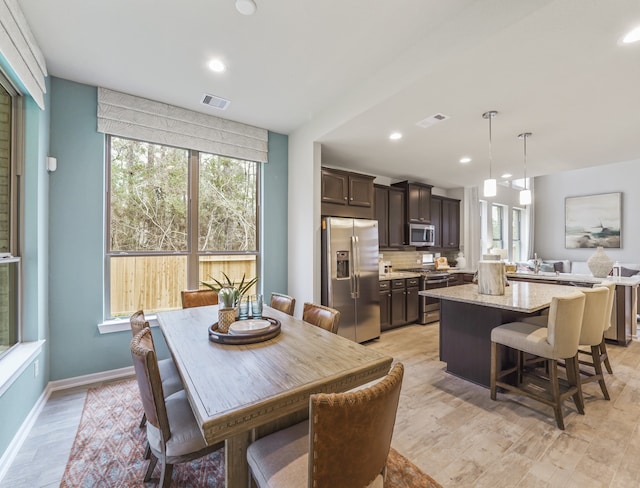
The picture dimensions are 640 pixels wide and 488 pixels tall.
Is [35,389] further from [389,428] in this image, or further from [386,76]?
[386,76]

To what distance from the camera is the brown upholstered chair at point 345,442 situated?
897 mm

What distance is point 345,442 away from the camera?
0.93 m

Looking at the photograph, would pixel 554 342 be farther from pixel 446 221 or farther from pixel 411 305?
pixel 446 221

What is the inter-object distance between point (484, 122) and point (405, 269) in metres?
3.28

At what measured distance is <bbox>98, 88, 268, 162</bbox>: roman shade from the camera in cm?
305

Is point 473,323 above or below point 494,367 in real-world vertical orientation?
above

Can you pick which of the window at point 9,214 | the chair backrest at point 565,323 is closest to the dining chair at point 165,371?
the window at point 9,214

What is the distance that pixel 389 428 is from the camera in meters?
1.09

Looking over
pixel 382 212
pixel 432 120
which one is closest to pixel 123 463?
pixel 432 120

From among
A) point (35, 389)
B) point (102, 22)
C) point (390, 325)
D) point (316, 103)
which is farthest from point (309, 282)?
point (102, 22)

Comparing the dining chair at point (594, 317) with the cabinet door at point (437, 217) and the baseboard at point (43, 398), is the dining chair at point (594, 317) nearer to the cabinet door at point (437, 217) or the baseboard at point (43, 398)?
the cabinet door at point (437, 217)

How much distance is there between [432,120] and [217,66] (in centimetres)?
218

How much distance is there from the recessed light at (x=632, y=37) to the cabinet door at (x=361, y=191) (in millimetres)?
2878

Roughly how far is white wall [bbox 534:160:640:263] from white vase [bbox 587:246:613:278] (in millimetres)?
4046
